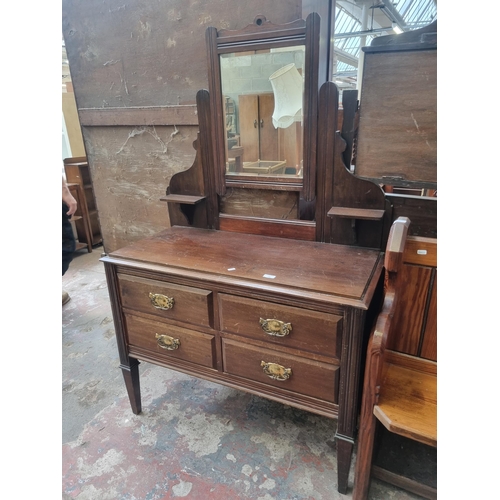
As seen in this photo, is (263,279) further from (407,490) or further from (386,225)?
(407,490)

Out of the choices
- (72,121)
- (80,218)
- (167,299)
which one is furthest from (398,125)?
(72,121)

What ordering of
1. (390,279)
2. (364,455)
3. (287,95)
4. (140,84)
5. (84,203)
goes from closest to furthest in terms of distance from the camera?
(390,279) < (364,455) < (287,95) < (140,84) < (84,203)

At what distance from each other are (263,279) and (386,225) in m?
0.53

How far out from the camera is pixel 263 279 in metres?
1.11

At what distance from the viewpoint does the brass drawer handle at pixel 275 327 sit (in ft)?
3.59

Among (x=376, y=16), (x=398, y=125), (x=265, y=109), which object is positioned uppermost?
(x=376, y=16)

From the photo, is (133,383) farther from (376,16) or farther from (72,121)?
(376,16)

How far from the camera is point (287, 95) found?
1319 mm

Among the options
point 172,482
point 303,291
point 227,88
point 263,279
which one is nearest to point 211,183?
point 227,88

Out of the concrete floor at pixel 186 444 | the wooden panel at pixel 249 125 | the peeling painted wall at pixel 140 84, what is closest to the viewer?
the concrete floor at pixel 186 444

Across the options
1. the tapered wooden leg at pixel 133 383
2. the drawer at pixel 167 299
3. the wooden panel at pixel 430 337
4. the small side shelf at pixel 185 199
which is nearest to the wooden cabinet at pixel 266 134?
the small side shelf at pixel 185 199

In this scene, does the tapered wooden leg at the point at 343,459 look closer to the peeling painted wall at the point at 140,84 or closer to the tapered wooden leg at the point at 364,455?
the tapered wooden leg at the point at 364,455

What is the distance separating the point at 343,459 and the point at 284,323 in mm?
535

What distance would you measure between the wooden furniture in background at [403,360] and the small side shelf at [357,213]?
0.14 meters
